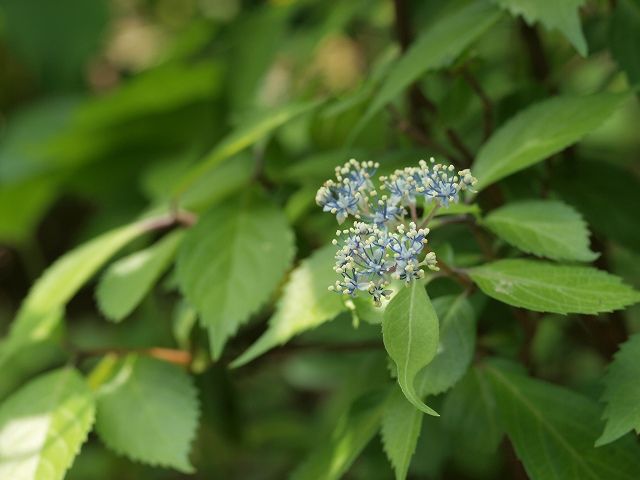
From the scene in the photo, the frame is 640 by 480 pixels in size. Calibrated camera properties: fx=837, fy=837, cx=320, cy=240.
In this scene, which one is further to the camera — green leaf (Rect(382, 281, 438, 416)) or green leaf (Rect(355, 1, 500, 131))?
green leaf (Rect(355, 1, 500, 131))

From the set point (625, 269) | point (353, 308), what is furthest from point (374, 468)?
point (625, 269)

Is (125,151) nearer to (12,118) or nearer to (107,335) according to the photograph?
(107,335)

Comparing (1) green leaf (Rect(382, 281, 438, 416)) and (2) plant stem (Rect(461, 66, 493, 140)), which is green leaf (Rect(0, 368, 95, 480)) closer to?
(1) green leaf (Rect(382, 281, 438, 416))

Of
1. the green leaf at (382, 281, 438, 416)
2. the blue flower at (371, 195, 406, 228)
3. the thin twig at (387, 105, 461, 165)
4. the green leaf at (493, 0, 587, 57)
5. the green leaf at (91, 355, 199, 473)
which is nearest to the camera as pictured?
the green leaf at (382, 281, 438, 416)

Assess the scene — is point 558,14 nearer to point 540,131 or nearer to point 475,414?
point 540,131

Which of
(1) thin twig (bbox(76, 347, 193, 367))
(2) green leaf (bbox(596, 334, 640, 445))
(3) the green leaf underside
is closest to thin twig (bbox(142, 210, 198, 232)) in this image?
(3) the green leaf underside

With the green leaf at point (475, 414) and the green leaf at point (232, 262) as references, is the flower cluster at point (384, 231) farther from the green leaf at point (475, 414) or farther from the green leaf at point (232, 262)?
the green leaf at point (475, 414)
